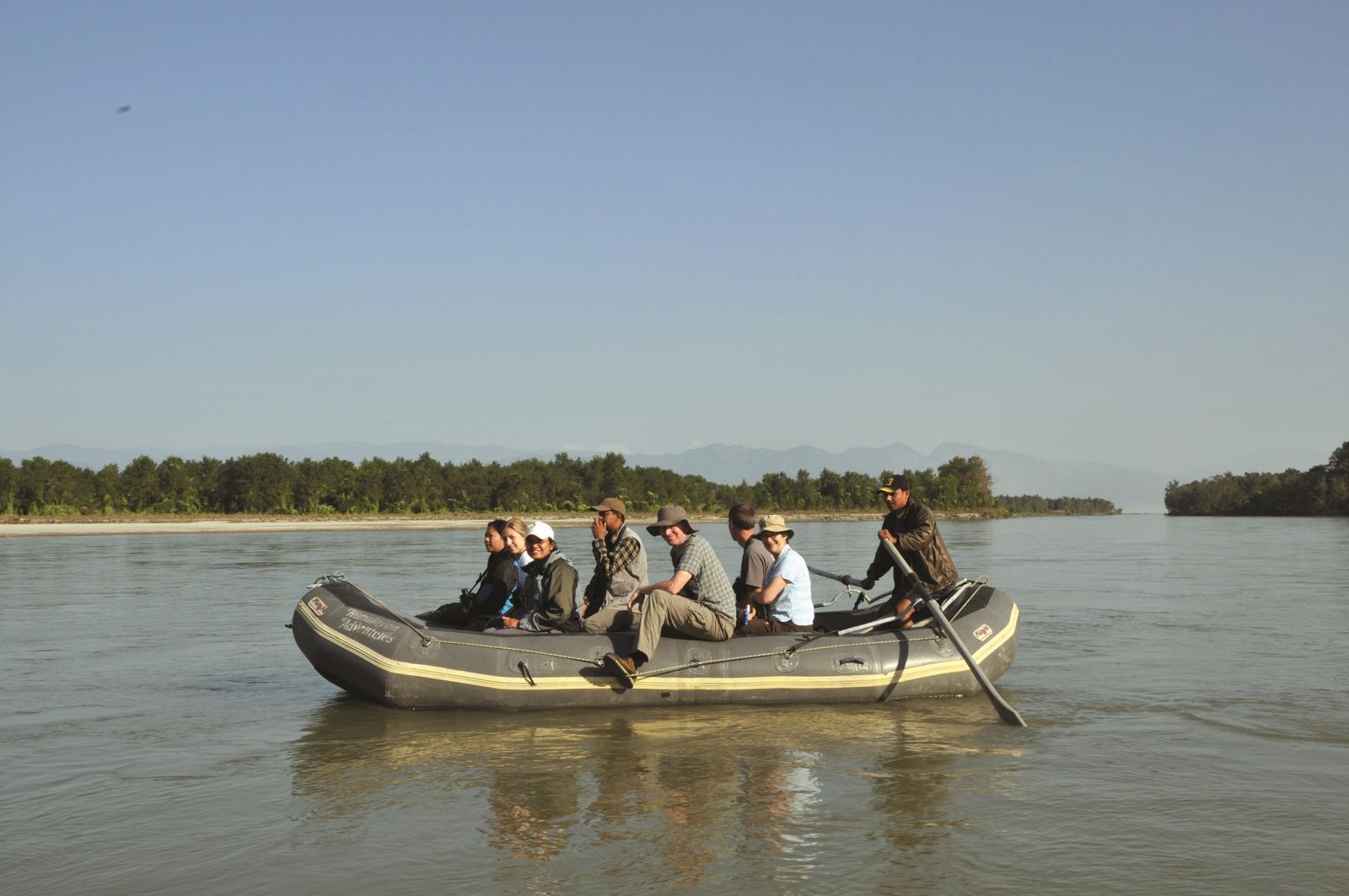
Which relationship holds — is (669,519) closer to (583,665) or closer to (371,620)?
(583,665)

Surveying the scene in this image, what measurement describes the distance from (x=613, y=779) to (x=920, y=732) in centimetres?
278

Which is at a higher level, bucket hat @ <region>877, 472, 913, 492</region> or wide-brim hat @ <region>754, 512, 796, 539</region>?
bucket hat @ <region>877, 472, 913, 492</region>

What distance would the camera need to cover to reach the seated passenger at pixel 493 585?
10.5 meters

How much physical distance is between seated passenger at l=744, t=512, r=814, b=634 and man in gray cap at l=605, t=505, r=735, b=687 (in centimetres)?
66

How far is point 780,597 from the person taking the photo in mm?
10438

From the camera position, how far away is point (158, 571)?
26.4 metres

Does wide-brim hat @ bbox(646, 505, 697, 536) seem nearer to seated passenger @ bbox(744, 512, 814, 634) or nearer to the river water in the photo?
seated passenger @ bbox(744, 512, 814, 634)

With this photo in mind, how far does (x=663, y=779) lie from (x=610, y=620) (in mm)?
2361

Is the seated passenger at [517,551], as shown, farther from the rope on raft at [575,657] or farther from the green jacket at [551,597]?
the rope on raft at [575,657]

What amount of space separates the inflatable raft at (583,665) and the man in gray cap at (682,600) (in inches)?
7.4

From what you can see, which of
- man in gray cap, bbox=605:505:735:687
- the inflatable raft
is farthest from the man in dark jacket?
man in gray cap, bbox=605:505:735:687

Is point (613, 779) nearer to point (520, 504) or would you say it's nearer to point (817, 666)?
point (817, 666)

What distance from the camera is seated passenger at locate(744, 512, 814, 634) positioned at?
1035 centimetres

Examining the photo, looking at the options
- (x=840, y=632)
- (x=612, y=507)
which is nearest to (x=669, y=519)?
(x=612, y=507)
